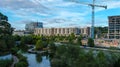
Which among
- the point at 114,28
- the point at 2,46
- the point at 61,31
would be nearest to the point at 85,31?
the point at 61,31

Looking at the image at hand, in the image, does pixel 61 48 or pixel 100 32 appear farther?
pixel 100 32

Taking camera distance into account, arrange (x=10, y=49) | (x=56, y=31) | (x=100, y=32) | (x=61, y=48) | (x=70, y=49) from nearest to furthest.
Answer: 1. (x=70, y=49)
2. (x=61, y=48)
3. (x=10, y=49)
4. (x=100, y=32)
5. (x=56, y=31)

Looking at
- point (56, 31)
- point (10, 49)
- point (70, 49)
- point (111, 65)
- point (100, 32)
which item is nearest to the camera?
point (111, 65)

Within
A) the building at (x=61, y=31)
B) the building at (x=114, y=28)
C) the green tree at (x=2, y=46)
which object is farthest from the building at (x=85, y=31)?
the green tree at (x=2, y=46)

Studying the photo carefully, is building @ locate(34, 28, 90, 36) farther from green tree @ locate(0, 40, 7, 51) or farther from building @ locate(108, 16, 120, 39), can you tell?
green tree @ locate(0, 40, 7, 51)

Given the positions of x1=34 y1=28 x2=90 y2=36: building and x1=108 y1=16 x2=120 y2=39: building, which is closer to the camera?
x1=108 y1=16 x2=120 y2=39: building

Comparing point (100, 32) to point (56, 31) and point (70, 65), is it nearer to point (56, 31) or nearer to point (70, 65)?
point (56, 31)

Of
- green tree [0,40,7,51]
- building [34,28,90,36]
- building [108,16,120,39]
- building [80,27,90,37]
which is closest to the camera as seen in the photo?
green tree [0,40,7,51]

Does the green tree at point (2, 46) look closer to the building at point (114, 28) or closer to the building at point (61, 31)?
the building at point (114, 28)

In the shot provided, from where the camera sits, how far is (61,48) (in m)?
29.5

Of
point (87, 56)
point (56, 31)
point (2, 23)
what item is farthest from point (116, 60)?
point (56, 31)

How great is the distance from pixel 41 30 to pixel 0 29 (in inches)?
3767

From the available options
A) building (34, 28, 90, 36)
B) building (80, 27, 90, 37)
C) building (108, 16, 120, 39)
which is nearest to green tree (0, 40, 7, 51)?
building (108, 16, 120, 39)

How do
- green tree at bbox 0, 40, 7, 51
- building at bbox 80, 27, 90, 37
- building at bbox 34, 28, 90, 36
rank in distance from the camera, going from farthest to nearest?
1. building at bbox 34, 28, 90, 36
2. building at bbox 80, 27, 90, 37
3. green tree at bbox 0, 40, 7, 51
